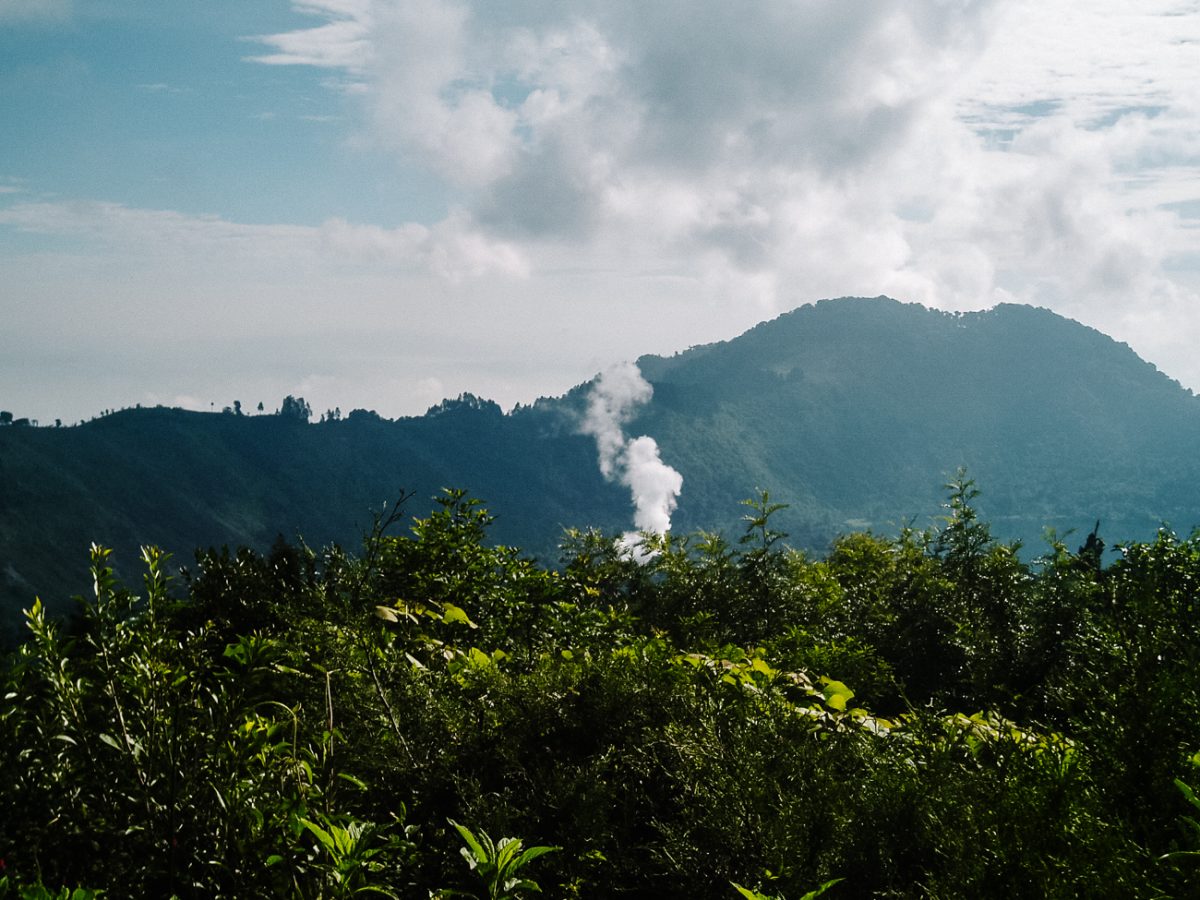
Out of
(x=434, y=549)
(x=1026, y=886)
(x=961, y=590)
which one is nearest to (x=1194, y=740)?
(x=1026, y=886)

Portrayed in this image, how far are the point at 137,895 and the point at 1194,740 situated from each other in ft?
8.66

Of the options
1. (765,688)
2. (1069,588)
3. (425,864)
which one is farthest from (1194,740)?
(1069,588)

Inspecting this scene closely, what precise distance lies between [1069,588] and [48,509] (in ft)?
649

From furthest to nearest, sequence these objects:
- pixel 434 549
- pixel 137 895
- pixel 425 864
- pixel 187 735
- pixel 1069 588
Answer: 1. pixel 1069 588
2. pixel 434 549
3. pixel 425 864
4. pixel 187 735
5. pixel 137 895

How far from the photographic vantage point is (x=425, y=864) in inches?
86.2

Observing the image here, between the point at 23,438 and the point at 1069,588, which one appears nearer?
the point at 1069,588

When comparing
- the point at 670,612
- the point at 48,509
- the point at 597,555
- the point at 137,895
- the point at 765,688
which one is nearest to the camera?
the point at 137,895

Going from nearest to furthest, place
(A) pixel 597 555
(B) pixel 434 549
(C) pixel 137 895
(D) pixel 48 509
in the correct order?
1. (C) pixel 137 895
2. (B) pixel 434 549
3. (A) pixel 597 555
4. (D) pixel 48 509

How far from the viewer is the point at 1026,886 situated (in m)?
1.89

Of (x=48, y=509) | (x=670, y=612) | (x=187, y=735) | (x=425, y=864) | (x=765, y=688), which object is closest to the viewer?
(x=187, y=735)

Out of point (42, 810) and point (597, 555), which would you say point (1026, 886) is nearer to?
point (42, 810)

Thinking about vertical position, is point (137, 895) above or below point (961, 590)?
above

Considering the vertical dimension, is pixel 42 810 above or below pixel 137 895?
above

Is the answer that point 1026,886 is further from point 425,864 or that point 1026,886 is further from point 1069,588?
point 1069,588
